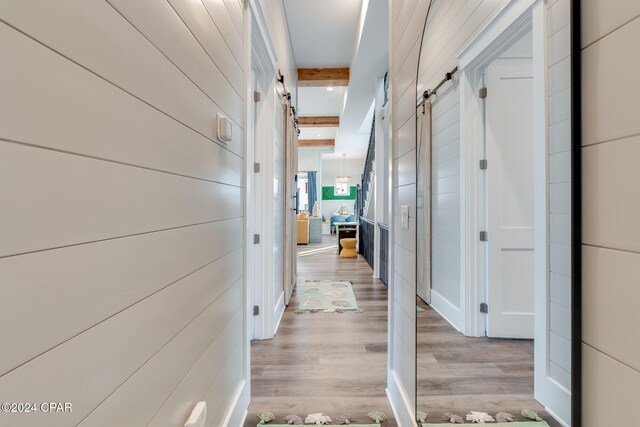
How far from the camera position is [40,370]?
422 millimetres

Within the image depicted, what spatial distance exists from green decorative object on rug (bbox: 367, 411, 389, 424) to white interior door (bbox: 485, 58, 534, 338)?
2.80 feet

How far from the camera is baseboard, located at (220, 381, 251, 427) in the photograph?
1.30 metres

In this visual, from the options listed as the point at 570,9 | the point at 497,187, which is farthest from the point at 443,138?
the point at 570,9

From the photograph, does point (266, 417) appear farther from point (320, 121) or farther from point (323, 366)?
point (320, 121)

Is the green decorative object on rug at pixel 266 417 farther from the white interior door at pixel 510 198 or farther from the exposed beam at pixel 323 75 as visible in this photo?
the exposed beam at pixel 323 75

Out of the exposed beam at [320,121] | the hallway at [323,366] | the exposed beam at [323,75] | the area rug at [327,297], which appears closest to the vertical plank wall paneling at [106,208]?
the hallway at [323,366]

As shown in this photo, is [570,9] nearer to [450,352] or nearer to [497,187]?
[497,187]

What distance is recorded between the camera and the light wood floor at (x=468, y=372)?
81 centimetres

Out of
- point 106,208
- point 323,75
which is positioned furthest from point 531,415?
point 323,75

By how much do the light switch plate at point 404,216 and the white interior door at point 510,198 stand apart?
45cm

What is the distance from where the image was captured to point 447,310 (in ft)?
3.86

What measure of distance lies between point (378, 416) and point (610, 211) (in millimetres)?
1435

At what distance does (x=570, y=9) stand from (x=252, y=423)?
194 cm

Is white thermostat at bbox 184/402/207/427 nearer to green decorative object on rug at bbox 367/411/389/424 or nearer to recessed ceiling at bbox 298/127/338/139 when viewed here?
green decorative object on rug at bbox 367/411/389/424
